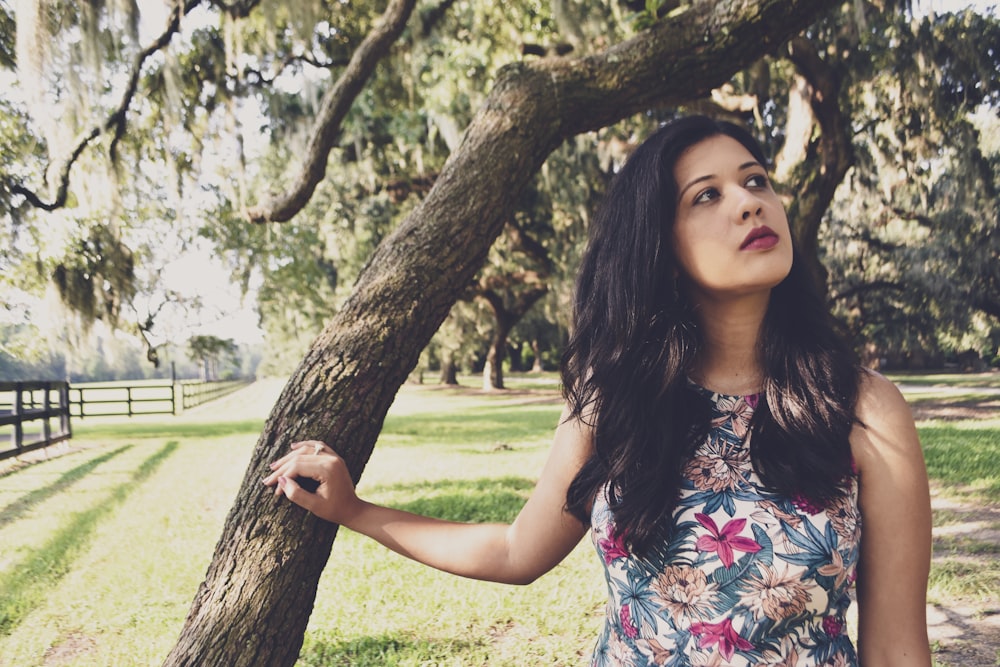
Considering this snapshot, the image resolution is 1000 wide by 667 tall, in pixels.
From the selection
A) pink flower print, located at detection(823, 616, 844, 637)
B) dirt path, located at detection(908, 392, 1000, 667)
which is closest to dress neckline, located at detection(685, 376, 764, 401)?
pink flower print, located at detection(823, 616, 844, 637)

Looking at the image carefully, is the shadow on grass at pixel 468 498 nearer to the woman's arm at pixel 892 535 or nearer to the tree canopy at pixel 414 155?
the tree canopy at pixel 414 155

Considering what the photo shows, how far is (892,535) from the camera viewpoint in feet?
4.13

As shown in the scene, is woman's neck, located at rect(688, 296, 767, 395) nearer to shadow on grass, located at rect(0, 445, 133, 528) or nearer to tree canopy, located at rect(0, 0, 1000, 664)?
tree canopy, located at rect(0, 0, 1000, 664)

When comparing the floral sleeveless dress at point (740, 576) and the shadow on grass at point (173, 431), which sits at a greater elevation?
the floral sleeveless dress at point (740, 576)

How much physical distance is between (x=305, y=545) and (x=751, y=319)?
3.92 feet

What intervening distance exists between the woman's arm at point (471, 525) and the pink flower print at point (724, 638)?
1.17 ft

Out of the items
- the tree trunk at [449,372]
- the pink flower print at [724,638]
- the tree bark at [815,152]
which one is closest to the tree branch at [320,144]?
the pink flower print at [724,638]

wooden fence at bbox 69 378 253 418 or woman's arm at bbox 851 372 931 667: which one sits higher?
woman's arm at bbox 851 372 931 667

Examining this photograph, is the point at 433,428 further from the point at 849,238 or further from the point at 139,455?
the point at 849,238

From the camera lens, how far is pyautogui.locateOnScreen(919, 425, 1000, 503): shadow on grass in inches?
265

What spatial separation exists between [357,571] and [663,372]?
3.89m

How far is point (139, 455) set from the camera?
10.9 m

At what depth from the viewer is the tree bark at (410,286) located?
5.93 ft

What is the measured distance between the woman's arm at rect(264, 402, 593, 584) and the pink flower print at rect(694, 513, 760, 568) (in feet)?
0.98
